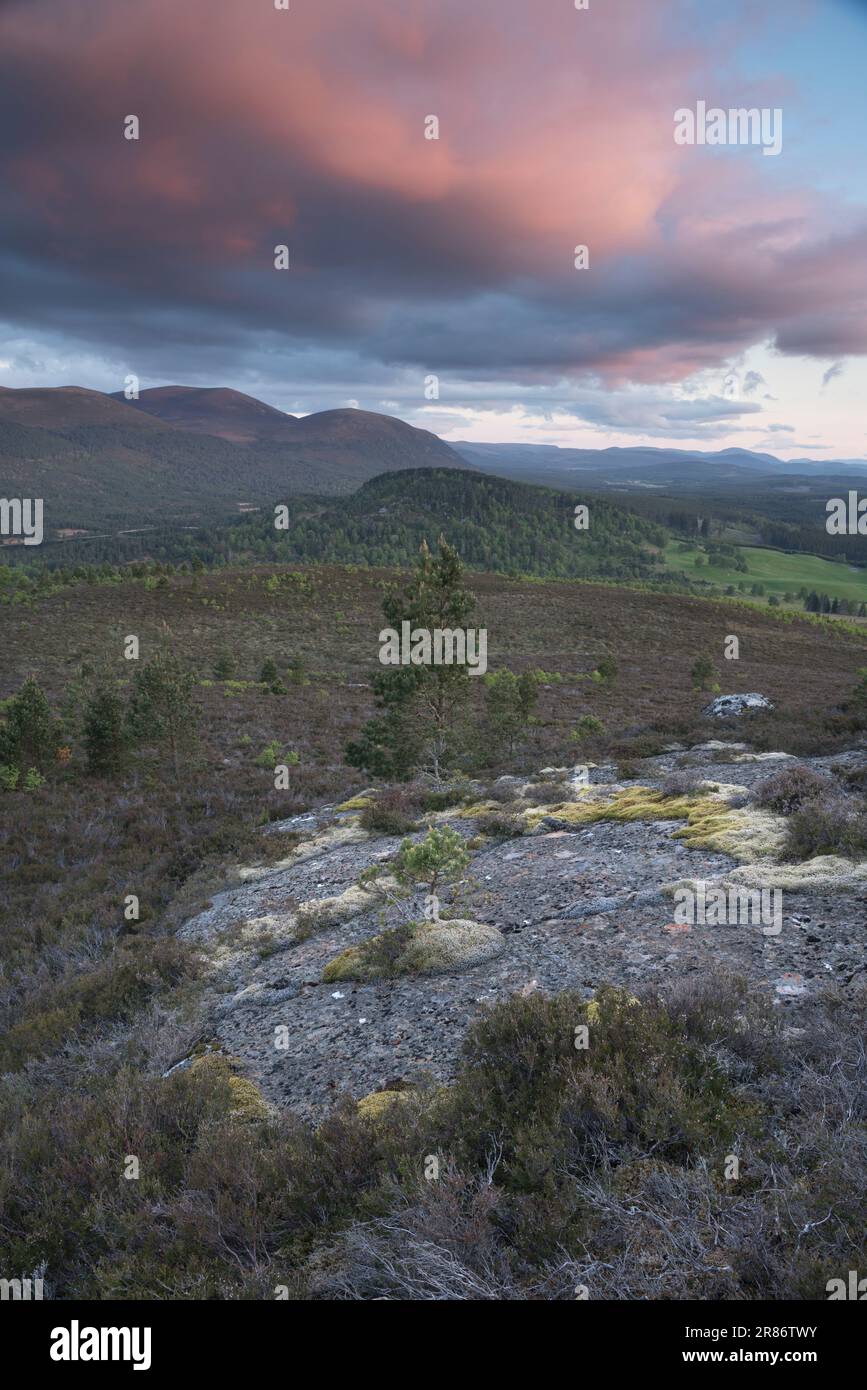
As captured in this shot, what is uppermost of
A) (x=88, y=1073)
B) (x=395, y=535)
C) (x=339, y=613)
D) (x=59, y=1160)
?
(x=395, y=535)

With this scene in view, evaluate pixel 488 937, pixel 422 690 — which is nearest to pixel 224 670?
pixel 422 690

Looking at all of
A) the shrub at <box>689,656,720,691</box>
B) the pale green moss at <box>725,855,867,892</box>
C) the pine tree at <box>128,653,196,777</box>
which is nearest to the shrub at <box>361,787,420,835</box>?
the pale green moss at <box>725,855,867,892</box>

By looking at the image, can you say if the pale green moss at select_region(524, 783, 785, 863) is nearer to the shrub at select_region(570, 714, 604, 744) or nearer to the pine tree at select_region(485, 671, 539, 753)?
the pine tree at select_region(485, 671, 539, 753)

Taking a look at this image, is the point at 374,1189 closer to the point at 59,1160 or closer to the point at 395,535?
the point at 59,1160

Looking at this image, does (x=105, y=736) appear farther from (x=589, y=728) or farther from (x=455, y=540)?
(x=455, y=540)

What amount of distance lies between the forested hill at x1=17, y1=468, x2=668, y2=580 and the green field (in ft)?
32.4

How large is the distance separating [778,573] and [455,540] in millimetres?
78789

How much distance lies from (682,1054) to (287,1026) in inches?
191

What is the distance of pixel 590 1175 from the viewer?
3.95 m

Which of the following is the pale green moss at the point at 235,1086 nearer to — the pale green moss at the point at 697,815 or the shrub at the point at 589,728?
the pale green moss at the point at 697,815

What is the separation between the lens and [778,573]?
504 feet

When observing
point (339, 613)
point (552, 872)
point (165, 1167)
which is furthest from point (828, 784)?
point (339, 613)
